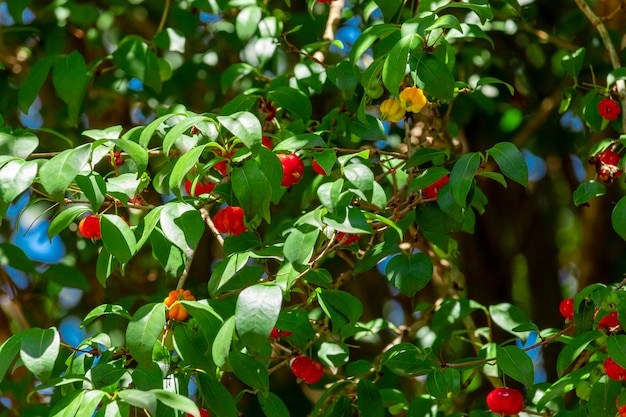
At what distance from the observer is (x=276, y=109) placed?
1858mm

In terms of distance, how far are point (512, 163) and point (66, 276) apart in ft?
4.23

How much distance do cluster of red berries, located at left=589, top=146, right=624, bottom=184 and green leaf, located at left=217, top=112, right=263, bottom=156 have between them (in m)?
0.67

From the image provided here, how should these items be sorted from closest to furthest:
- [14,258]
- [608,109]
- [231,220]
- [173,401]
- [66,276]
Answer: [173,401] < [231,220] < [608,109] < [14,258] < [66,276]

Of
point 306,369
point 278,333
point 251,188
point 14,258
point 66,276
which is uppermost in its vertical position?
point 251,188

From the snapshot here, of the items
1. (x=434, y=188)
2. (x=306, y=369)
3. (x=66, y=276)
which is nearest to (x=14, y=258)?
(x=66, y=276)

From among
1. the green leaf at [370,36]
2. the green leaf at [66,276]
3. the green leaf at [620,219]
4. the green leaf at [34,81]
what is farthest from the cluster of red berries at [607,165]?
the green leaf at [66,276]

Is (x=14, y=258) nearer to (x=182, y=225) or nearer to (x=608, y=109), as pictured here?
(x=182, y=225)

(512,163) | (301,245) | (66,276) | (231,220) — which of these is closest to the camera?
(301,245)

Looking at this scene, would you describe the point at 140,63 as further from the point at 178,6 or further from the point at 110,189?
the point at 110,189

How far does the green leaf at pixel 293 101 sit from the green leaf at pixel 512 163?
0.40 metres

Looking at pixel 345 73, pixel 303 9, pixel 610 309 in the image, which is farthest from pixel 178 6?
pixel 610 309

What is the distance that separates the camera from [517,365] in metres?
1.45

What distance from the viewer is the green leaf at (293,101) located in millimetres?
1702

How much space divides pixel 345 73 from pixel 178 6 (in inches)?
29.7
